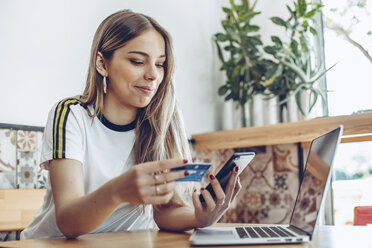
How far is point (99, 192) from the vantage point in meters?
0.93

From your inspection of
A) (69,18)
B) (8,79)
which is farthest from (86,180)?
(69,18)

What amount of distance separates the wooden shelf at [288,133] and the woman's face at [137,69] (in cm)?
105

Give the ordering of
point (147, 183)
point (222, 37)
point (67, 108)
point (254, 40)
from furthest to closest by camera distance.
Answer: point (222, 37), point (254, 40), point (67, 108), point (147, 183)

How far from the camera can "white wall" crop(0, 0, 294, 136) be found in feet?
6.33

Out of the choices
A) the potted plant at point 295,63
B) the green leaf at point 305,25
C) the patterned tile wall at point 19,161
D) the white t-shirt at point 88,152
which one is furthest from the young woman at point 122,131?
the green leaf at point 305,25

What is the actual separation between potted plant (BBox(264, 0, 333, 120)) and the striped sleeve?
1486 mm

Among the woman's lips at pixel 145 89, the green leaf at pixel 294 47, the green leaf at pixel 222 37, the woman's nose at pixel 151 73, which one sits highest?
the green leaf at pixel 222 37

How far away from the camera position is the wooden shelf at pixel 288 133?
1.98 metres

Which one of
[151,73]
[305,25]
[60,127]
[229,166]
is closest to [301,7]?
[305,25]

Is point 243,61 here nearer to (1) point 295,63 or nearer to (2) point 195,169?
(1) point 295,63

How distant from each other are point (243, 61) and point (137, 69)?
142 cm

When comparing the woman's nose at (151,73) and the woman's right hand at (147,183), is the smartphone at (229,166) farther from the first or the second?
the woman's nose at (151,73)

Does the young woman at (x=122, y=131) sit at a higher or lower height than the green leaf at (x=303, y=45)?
lower

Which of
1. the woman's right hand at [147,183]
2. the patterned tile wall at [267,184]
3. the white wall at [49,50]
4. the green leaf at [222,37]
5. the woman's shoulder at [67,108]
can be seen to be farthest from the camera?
the green leaf at [222,37]
